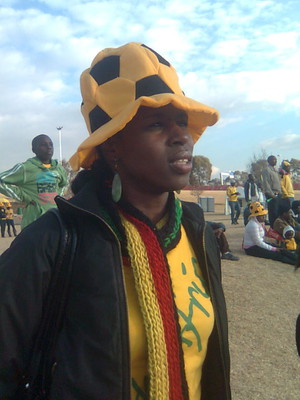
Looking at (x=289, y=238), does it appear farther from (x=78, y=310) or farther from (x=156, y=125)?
(x=78, y=310)

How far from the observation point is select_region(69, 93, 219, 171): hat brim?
161 centimetres

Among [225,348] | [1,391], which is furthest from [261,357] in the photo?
[1,391]

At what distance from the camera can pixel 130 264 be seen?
66.7 inches

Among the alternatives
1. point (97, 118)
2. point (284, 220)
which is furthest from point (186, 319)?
point (284, 220)

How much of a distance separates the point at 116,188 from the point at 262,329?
13.3 feet

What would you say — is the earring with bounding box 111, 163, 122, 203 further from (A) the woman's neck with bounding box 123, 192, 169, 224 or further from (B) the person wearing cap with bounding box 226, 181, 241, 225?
(B) the person wearing cap with bounding box 226, 181, 241, 225

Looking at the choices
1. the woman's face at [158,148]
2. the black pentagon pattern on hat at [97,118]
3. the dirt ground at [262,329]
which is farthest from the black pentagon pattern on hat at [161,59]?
the dirt ground at [262,329]

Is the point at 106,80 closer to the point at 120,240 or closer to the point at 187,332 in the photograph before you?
the point at 120,240

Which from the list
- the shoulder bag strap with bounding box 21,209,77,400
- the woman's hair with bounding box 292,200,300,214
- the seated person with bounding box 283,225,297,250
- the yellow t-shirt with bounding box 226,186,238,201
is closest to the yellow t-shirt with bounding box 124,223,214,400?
the shoulder bag strap with bounding box 21,209,77,400

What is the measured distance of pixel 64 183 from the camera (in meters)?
5.59

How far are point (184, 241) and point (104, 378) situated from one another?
0.71 metres

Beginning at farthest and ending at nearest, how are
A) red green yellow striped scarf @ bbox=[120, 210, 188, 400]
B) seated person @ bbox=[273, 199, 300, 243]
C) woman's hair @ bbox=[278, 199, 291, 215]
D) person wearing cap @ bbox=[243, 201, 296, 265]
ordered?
woman's hair @ bbox=[278, 199, 291, 215]
seated person @ bbox=[273, 199, 300, 243]
person wearing cap @ bbox=[243, 201, 296, 265]
red green yellow striped scarf @ bbox=[120, 210, 188, 400]

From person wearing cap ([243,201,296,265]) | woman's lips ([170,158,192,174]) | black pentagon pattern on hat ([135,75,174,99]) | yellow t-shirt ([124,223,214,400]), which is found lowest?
person wearing cap ([243,201,296,265])

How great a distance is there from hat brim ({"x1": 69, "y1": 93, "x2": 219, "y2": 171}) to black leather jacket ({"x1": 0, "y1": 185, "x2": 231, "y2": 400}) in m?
0.28
